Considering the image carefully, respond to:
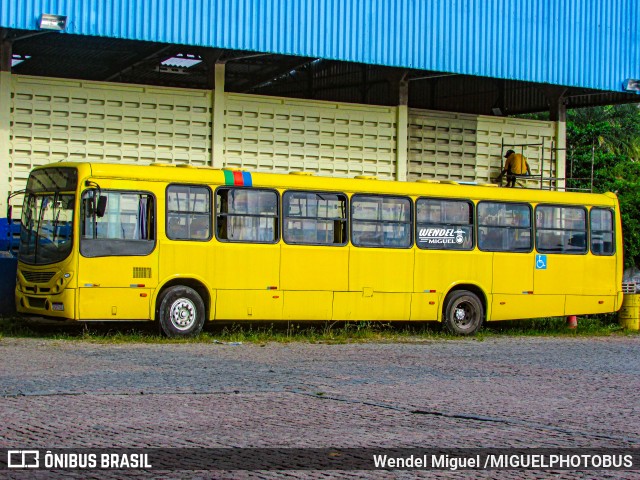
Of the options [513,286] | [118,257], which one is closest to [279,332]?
[118,257]

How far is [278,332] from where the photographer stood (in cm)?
2084

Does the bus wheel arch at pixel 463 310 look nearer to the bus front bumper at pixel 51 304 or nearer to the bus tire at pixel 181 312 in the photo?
the bus tire at pixel 181 312

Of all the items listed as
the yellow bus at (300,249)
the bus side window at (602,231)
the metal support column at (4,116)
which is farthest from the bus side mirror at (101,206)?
the bus side window at (602,231)

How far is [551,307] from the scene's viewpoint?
2330cm

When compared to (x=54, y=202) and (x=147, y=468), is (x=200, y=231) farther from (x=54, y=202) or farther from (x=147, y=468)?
(x=147, y=468)

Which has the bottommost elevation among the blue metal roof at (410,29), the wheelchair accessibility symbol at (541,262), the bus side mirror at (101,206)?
the wheelchair accessibility symbol at (541,262)

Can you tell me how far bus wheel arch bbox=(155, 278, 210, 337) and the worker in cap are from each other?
39.3 ft

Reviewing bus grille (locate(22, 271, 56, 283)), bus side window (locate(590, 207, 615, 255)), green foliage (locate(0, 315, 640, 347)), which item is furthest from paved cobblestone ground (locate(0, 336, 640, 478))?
bus side window (locate(590, 207, 615, 255))

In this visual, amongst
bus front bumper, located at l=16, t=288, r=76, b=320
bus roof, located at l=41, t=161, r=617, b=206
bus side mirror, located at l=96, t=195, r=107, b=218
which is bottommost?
bus front bumper, located at l=16, t=288, r=76, b=320

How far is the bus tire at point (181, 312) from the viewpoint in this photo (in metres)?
18.8

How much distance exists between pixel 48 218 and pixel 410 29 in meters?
10.8

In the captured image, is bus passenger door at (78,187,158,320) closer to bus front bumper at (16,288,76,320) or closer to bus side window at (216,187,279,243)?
bus front bumper at (16,288,76,320)

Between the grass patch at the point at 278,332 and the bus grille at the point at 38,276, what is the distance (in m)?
0.86

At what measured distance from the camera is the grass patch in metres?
18.6
